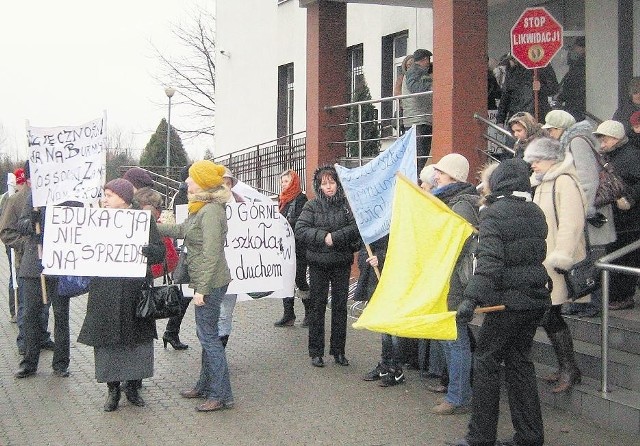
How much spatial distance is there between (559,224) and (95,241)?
12.8 feet

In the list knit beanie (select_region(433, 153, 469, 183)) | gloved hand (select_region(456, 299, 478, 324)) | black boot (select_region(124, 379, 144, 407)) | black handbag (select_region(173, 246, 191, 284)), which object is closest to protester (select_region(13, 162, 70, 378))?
black boot (select_region(124, 379, 144, 407))

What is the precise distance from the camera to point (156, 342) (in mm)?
11156

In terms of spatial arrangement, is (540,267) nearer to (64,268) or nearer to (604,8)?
(64,268)

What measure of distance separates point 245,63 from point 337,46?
11.1 m

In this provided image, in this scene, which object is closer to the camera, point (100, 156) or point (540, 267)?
point (540, 267)

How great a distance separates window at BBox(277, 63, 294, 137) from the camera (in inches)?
958

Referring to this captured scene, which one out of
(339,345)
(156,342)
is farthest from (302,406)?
(156,342)

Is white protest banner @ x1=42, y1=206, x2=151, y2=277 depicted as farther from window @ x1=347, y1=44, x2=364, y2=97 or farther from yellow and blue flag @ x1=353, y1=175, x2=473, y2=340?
window @ x1=347, y1=44, x2=364, y2=97

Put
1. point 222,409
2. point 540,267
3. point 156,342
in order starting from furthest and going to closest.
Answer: point 156,342 < point 222,409 < point 540,267

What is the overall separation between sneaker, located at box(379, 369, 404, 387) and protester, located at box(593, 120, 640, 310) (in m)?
2.11

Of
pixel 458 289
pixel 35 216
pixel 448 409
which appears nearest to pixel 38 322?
pixel 35 216

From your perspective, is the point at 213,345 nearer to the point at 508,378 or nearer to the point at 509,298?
the point at 508,378

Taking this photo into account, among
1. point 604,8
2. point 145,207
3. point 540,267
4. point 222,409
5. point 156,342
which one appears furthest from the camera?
point 604,8

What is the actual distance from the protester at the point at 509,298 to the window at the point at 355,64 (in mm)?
14022
